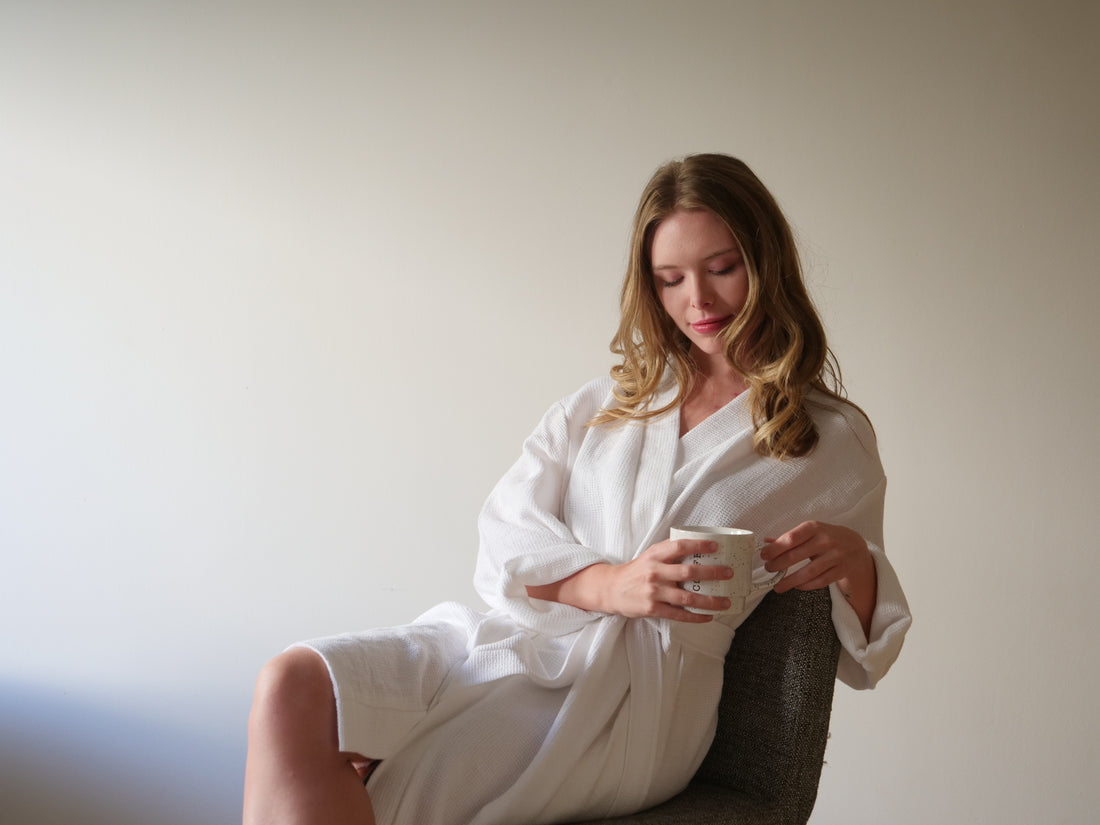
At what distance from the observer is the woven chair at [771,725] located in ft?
4.11

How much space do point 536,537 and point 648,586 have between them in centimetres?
27

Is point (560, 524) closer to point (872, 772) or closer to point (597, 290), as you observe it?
point (597, 290)

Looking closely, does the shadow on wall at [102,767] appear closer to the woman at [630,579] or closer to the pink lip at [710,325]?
the woman at [630,579]

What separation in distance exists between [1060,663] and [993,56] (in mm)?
1187

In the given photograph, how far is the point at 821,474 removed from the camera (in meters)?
1.44

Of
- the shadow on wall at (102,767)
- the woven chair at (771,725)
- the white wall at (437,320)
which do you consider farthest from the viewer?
the shadow on wall at (102,767)

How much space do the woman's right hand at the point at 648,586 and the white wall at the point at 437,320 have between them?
0.88 m

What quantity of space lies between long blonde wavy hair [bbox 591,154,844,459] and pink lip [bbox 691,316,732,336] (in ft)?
0.05

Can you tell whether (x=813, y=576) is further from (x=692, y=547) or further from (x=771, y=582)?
(x=692, y=547)

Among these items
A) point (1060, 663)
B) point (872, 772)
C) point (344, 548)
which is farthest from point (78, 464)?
point (1060, 663)

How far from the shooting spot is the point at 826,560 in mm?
1277

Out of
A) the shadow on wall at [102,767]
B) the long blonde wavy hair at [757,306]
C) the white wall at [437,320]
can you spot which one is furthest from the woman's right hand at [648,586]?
the shadow on wall at [102,767]

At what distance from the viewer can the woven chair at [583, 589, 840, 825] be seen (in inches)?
49.3

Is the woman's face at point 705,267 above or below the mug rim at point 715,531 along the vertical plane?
above
